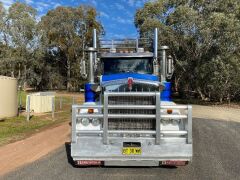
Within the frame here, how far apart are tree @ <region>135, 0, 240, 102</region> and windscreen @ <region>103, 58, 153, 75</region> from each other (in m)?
22.4

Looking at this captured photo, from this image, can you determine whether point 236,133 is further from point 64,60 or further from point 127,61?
point 64,60

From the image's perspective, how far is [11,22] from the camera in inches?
2483

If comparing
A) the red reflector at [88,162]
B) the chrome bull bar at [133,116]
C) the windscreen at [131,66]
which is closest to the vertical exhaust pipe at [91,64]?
the windscreen at [131,66]

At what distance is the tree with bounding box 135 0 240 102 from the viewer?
107 feet

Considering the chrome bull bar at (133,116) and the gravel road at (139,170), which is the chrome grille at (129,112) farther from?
the gravel road at (139,170)

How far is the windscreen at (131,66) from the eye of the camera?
1121 centimetres

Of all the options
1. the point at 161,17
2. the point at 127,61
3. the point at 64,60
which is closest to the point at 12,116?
the point at 127,61

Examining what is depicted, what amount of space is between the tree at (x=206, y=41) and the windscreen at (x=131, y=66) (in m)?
22.4

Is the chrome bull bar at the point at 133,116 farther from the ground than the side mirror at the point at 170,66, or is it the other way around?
the side mirror at the point at 170,66

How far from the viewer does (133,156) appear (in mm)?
7758

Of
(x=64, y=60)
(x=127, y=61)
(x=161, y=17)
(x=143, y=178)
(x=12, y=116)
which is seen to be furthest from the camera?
(x=64, y=60)

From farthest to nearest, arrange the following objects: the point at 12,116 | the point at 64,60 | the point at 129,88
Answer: the point at 64,60, the point at 12,116, the point at 129,88

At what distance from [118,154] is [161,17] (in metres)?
37.1

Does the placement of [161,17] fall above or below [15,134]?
above
